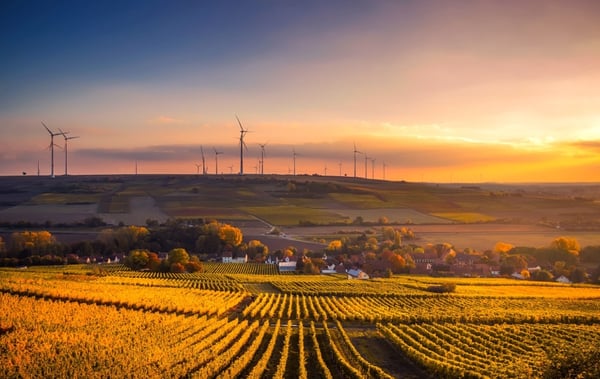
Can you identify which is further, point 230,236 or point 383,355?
point 230,236

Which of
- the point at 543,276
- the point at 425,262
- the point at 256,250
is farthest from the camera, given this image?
the point at 256,250

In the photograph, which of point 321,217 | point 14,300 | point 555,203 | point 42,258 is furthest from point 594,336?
point 555,203

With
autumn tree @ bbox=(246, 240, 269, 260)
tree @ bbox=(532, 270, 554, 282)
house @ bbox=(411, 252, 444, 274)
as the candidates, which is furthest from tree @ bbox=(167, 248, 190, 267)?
tree @ bbox=(532, 270, 554, 282)

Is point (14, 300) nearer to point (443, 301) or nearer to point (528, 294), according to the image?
point (443, 301)

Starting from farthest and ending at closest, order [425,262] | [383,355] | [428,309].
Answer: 1. [425,262]
2. [428,309]
3. [383,355]

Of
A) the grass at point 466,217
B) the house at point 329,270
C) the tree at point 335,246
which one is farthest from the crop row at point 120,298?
the grass at point 466,217

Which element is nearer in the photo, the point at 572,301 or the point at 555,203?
the point at 572,301

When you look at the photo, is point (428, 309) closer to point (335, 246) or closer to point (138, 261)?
point (138, 261)

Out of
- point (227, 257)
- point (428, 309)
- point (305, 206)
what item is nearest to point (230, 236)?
point (227, 257)

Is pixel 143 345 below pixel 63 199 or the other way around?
below
